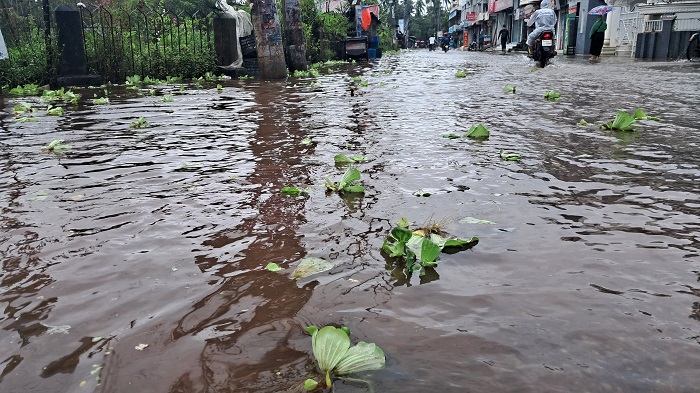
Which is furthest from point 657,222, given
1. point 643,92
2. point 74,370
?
point 643,92

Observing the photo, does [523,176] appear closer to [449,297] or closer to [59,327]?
[449,297]

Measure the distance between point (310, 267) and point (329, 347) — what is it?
637 millimetres

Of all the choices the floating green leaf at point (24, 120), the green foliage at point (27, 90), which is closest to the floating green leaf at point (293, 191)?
the floating green leaf at point (24, 120)

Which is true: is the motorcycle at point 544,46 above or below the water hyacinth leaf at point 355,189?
above

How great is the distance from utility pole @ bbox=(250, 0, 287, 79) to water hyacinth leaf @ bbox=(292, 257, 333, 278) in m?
9.56

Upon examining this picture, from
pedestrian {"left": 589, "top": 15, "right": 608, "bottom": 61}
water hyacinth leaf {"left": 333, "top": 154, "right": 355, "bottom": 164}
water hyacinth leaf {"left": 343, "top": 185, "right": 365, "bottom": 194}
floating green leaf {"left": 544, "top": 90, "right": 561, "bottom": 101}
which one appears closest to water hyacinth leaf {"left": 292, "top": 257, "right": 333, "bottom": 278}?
water hyacinth leaf {"left": 343, "top": 185, "right": 365, "bottom": 194}

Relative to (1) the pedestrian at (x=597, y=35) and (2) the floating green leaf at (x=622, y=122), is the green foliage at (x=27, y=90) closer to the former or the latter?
(2) the floating green leaf at (x=622, y=122)

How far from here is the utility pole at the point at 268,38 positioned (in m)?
10.7

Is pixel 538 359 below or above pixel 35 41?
below

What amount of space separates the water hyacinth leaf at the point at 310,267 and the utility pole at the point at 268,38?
9.56 m

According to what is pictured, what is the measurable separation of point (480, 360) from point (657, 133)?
4.03 metres

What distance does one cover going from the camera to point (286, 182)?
329 cm

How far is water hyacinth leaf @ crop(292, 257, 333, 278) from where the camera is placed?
1.97 m

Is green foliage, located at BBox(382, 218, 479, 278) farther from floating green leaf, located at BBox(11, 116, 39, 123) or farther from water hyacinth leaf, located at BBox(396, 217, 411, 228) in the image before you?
floating green leaf, located at BBox(11, 116, 39, 123)
